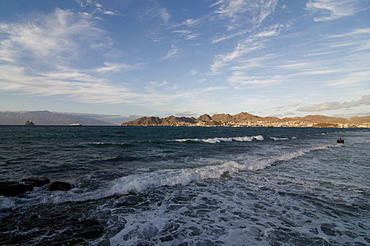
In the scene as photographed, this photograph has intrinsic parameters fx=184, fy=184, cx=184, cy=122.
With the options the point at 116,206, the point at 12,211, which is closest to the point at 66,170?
the point at 12,211

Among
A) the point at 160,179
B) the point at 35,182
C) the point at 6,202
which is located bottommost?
the point at 160,179

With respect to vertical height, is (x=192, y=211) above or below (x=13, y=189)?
below

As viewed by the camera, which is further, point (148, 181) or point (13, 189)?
point (148, 181)

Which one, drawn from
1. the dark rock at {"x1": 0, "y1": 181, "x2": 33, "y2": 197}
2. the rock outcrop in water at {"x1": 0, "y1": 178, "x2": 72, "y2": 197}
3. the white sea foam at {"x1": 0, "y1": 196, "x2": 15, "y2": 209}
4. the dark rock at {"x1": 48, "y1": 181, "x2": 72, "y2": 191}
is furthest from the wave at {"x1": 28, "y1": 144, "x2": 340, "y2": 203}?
the dark rock at {"x1": 0, "y1": 181, "x2": 33, "y2": 197}

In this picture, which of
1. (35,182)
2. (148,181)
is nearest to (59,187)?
(35,182)

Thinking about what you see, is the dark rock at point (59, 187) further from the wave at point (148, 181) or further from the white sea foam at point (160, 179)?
the white sea foam at point (160, 179)

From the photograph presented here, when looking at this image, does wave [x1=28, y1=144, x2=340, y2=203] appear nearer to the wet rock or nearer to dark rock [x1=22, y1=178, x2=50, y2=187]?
the wet rock

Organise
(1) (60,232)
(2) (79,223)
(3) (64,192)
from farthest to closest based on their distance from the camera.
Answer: (3) (64,192) → (2) (79,223) → (1) (60,232)

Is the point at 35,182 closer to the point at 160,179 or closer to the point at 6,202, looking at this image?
the point at 6,202

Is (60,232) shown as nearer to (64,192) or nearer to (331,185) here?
(64,192)

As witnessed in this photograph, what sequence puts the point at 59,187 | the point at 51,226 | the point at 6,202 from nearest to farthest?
the point at 51,226, the point at 6,202, the point at 59,187

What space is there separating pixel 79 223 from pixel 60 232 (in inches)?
24.9

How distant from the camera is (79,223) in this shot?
20.5 ft

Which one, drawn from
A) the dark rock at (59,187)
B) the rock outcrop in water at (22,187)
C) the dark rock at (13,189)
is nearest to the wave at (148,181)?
the dark rock at (59,187)
